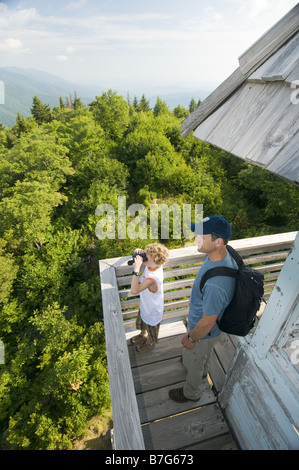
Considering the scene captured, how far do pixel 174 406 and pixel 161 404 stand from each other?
142 mm

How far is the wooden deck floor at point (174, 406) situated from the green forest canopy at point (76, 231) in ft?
33.3

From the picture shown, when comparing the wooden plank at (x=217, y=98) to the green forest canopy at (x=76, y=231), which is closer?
the wooden plank at (x=217, y=98)

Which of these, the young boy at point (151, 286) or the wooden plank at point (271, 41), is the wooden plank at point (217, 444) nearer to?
the young boy at point (151, 286)

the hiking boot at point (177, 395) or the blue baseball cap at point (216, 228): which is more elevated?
the blue baseball cap at point (216, 228)

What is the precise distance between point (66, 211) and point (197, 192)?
46.0 feet

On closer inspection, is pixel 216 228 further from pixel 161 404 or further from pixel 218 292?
pixel 161 404

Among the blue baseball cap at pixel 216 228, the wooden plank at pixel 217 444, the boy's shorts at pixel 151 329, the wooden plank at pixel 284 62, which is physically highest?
the wooden plank at pixel 284 62

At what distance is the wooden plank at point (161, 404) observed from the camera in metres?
2.48

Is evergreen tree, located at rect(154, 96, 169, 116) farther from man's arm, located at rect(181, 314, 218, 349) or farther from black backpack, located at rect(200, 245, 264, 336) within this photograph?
man's arm, located at rect(181, 314, 218, 349)

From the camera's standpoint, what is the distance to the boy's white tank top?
8.78ft

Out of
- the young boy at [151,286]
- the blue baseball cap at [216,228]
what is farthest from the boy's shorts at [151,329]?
the blue baseball cap at [216,228]

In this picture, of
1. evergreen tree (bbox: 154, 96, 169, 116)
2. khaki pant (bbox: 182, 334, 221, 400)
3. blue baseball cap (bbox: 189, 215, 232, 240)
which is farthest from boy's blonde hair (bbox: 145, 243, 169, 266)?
evergreen tree (bbox: 154, 96, 169, 116)

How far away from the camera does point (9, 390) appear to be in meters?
13.4
